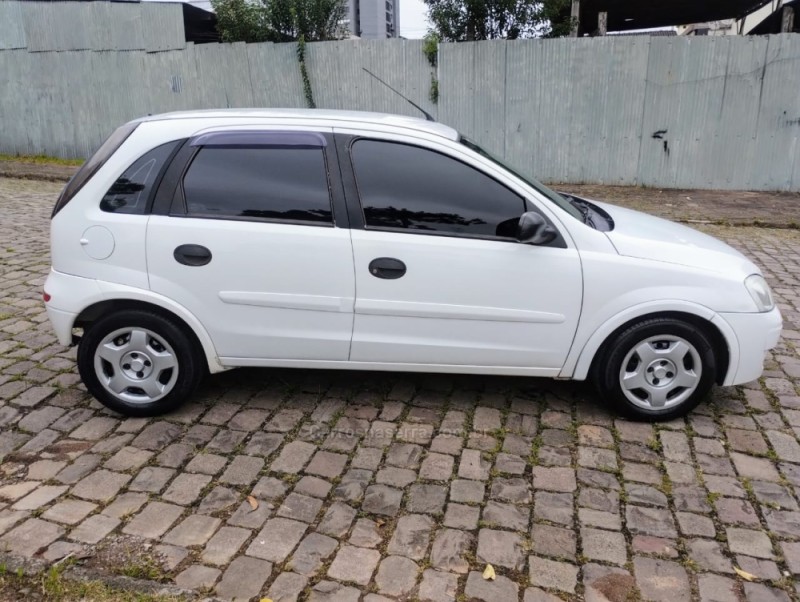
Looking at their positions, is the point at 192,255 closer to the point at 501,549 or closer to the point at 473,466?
the point at 473,466

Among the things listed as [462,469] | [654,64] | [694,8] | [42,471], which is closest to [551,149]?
[654,64]

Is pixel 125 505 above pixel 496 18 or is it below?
below

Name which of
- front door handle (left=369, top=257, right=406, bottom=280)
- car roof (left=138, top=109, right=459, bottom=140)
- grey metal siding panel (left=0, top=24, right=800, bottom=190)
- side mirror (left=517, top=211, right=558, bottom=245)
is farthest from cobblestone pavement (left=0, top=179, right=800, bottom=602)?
grey metal siding panel (left=0, top=24, right=800, bottom=190)

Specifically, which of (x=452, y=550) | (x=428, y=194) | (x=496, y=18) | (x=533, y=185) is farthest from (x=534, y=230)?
(x=496, y=18)

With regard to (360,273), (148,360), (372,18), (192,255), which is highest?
(372,18)

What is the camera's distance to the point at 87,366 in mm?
4109

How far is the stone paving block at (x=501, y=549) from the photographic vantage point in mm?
3029

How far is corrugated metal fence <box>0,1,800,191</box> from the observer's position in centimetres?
1151

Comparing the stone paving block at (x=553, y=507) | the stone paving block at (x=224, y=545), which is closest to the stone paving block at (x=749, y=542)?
the stone paving block at (x=553, y=507)

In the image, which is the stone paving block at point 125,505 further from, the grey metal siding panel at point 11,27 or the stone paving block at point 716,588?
the grey metal siding panel at point 11,27

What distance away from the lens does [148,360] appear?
4133mm

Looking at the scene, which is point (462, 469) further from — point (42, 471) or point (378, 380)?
point (42, 471)

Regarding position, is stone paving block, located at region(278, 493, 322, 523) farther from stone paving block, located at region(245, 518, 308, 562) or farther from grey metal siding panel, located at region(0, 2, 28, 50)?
grey metal siding panel, located at region(0, 2, 28, 50)

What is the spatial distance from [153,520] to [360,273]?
5.39ft
